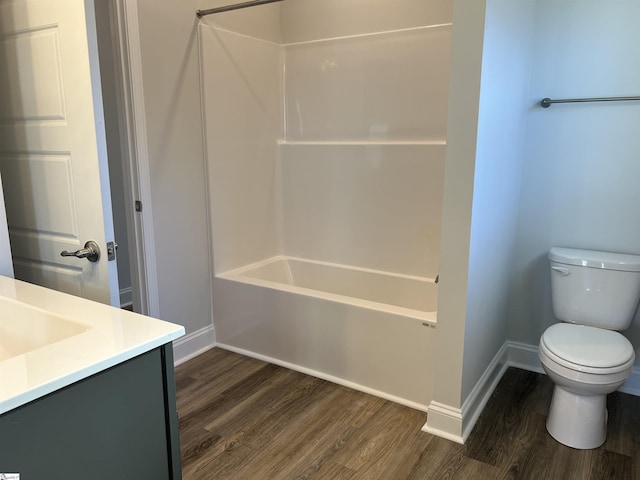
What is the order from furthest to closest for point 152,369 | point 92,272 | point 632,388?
point 632,388, point 92,272, point 152,369

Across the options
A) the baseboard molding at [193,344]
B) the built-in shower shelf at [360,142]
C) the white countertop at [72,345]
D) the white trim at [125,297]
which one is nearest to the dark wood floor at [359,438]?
the baseboard molding at [193,344]

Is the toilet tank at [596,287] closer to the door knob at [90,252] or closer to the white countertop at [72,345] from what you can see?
the white countertop at [72,345]

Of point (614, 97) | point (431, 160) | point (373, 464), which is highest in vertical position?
point (614, 97)

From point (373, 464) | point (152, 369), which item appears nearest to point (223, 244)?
point (373, 464)

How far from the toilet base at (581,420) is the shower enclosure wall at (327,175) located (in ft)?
2.22

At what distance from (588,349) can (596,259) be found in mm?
483

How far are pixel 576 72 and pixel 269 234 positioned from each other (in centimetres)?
207

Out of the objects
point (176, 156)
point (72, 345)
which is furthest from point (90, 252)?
point (176, 156)

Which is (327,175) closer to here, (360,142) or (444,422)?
(360,142)

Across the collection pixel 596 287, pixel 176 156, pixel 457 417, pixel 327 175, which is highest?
pixel 176 156

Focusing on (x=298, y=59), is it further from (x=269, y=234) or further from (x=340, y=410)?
(x=340, y=410)

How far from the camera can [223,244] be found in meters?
3.02

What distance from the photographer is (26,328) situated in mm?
1354

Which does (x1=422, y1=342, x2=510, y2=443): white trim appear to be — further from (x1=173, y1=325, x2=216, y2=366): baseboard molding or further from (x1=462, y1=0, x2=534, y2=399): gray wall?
(x1=173, y1=325, x2=216, y2=366): baseboard molding
